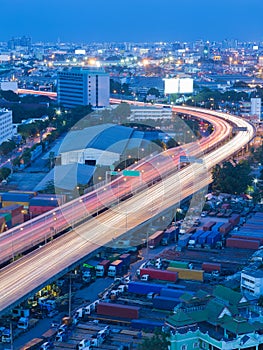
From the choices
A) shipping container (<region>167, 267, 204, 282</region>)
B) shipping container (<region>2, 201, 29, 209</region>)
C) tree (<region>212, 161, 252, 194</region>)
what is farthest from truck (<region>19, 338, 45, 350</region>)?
tree (<region>212, 161, 252, 194</region>)

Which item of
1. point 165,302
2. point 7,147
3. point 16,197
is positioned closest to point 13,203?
point 16,197

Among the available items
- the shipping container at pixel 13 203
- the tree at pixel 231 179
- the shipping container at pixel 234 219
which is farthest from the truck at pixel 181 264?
the tree at pixel 231 179

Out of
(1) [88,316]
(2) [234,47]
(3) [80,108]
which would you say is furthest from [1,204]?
(2) [234,47]

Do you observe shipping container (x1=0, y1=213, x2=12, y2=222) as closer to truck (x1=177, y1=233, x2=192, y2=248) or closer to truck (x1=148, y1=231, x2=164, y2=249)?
truck (x1=148, y1=231, x2=164, y2=249)

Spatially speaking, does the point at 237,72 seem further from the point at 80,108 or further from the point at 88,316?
the point at 88,316

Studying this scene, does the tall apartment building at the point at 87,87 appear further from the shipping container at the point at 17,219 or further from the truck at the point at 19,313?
the truck at the point at 19,313

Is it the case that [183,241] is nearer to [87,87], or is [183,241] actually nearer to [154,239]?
[154,239]
